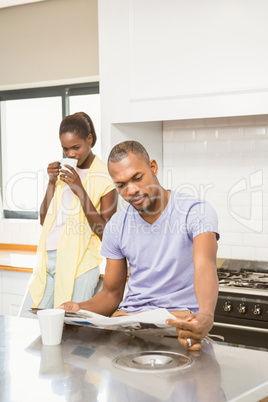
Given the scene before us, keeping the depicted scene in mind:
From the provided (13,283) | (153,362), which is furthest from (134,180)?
(13,283)

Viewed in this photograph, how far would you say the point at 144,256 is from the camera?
74.2 inches

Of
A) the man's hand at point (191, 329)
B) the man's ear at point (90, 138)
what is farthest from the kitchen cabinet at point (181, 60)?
the man's hand at point (191, 329)

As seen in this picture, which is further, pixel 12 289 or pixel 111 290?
pixel 12 289

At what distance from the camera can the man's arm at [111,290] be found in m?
1.89

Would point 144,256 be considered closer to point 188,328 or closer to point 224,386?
point 188,328

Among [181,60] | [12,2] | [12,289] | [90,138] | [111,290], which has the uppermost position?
[12,2]

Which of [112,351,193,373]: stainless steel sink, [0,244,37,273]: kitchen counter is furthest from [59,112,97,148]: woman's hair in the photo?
[112,351,193,373]: stainless steel sink

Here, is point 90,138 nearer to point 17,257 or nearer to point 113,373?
point 17,257

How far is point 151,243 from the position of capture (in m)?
1.88

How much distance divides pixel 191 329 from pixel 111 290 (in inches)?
22.5

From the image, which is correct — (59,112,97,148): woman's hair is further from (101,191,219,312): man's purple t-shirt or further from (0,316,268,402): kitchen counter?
(0,316,268,402): kitchen counter

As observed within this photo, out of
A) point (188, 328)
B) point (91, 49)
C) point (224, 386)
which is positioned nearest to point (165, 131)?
point (91, 49)

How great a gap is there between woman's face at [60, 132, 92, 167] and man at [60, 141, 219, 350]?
0.78m

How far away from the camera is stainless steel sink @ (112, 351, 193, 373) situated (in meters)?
1.31
